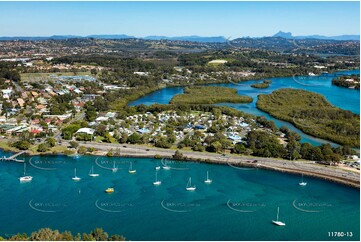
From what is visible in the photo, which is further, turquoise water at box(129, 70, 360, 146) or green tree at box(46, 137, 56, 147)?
turquoise water at box(129, 70, 360, 146)

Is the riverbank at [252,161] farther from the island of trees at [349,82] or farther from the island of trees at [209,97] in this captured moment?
the island of trees at [349,82]

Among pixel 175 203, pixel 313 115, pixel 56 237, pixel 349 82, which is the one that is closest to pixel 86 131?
pixel 175 203

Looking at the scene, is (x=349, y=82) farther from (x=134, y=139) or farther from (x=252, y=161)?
(x=134, y=139)

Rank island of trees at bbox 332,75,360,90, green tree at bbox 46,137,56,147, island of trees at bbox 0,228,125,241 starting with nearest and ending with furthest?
island of trees at bbox 0,228,125,241 → green tree at bbox 46,137,56,147 → island of trees at bbox 332,75,360,90

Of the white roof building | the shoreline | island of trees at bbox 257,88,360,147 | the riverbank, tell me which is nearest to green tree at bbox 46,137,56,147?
the shoreline

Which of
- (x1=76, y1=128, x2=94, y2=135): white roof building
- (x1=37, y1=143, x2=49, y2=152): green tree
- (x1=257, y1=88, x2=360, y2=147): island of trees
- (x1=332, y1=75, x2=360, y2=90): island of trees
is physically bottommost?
(x1=37, y1=143, x2=49, y2=152): green tree

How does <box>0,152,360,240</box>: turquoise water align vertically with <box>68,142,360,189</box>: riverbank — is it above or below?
below

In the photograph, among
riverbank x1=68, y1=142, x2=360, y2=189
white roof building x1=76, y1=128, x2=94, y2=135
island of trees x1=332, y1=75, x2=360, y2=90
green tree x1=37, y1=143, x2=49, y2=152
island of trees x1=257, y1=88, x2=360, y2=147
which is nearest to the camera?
riverbank x1=68, y1=142, x2=360, y2=189

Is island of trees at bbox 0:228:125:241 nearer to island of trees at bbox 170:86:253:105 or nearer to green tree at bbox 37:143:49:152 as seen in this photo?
green tree at bbox 37:143:49:152

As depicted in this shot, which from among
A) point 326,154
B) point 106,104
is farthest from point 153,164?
point 106,104
